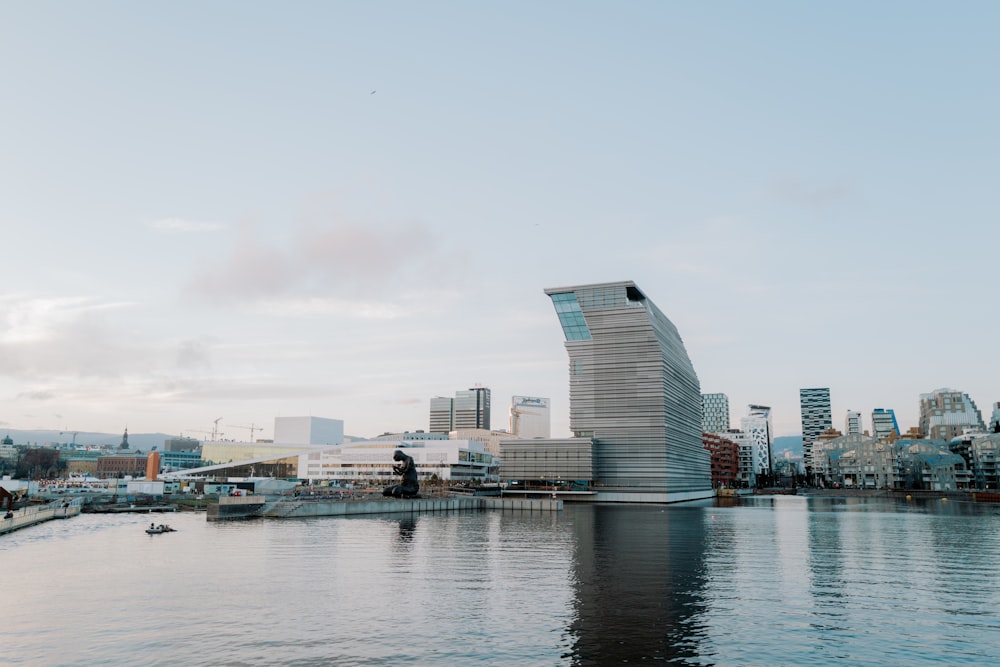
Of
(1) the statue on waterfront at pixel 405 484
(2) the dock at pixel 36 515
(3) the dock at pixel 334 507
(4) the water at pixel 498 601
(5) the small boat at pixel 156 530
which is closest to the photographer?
(4) the water at pixel 498 601

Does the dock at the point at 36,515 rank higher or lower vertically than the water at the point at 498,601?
lower

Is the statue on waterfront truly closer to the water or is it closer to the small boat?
the small boat

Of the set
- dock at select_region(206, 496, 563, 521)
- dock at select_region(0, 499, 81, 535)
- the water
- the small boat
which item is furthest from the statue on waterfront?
the water

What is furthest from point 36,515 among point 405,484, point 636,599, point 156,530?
point 636,599

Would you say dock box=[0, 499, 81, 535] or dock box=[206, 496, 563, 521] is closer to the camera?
dock box=[0, 499, 81, 535]

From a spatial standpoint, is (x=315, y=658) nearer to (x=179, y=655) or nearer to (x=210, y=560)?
(x=179, y=655)

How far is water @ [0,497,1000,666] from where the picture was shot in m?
34.8

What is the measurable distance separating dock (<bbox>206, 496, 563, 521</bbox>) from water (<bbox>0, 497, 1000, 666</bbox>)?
41.6 meters

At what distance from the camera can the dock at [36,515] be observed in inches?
4045

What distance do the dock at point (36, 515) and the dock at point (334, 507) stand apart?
1116 inches

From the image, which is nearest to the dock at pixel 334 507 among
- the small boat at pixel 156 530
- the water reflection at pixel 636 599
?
the small boat at pixel 156 530

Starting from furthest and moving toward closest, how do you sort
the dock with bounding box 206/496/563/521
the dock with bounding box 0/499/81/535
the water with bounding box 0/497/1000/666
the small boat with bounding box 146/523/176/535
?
the dock with bounding box 206/496/563/521 → the dock with bounding box 0/499/81/535 → the small boat with bounding box 146/523/176/535 → the water with bounding box 0/497/1000/666

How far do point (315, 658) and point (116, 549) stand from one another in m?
59.9

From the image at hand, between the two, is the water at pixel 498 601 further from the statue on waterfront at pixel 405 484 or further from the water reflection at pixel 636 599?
the statue on waterfront at pixel 405 484
